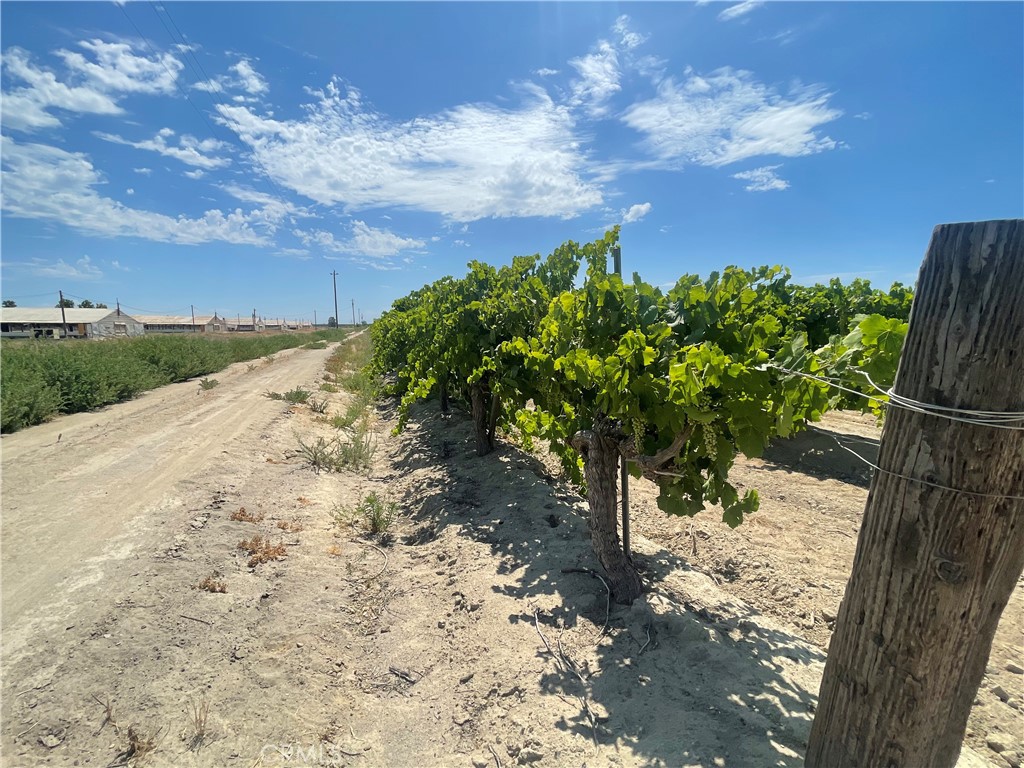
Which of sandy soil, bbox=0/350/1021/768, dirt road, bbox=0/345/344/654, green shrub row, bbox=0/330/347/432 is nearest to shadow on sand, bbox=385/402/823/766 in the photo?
sandy soil, bbox=0/350/1021/768

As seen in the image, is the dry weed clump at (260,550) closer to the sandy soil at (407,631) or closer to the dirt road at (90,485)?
the sandy soil at (407,631)

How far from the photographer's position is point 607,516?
3893mm

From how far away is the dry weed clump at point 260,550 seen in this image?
491cm

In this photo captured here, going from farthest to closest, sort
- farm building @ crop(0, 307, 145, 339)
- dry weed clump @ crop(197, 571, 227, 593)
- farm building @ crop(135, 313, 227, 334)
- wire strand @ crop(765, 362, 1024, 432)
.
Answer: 1. farm building @ crop(135, 313, 227, 334)
2. farm building @ crop(0, 307, 145, 339)
3. dry weed clump @ crop(197, 571, 227, 593)
4. wire strand @ crop(765, 362, 1024, 432)

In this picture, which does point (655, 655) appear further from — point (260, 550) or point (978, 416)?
point (260, 550)

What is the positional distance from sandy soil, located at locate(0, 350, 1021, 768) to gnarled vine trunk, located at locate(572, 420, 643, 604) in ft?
0.63

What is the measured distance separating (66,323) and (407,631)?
89137 millimetres

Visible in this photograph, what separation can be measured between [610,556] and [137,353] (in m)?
25.2

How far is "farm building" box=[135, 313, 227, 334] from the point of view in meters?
94.1

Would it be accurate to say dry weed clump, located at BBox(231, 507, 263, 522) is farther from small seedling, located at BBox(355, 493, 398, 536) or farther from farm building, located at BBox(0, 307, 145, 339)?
farm building, located at BBox(0, 307, 145, 339)

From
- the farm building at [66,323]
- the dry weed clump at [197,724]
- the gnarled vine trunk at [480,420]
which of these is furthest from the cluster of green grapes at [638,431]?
the farm building at [66,323]

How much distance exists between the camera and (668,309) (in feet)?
11.1

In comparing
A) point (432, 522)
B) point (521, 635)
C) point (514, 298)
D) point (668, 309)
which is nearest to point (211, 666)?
point (521, 635)

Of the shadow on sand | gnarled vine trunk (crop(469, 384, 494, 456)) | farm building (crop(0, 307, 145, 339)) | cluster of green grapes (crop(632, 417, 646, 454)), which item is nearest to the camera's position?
the shadow on sand
